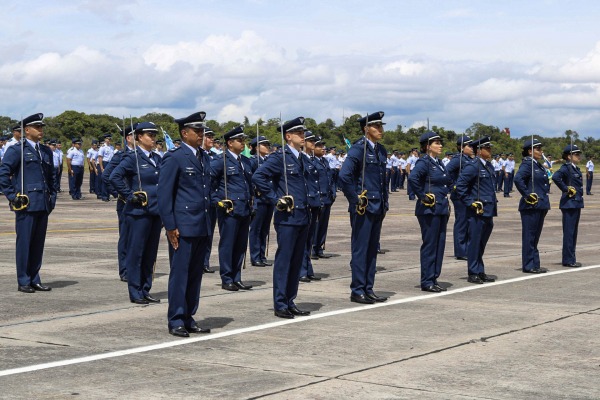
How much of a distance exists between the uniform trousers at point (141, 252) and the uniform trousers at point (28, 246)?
4.13ft

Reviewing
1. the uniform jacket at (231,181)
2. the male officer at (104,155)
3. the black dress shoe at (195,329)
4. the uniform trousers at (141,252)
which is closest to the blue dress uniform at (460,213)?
the uniform jacket at (231,181)

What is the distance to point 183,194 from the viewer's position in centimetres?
965

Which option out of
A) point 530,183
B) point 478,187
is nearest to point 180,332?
point 478,187

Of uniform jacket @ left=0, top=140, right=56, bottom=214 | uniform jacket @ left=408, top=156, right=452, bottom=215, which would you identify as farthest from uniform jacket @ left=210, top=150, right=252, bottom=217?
uniform jacket @ left=0, top=140, right=56, bottom=214

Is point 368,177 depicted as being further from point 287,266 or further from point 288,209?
point 287,266

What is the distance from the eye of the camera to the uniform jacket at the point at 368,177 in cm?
1162

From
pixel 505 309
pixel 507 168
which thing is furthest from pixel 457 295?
pixel 507 168

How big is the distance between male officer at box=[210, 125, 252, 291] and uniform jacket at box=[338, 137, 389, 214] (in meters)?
1.97

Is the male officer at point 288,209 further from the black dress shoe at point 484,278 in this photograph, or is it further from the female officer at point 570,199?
the female officer at point 570,199

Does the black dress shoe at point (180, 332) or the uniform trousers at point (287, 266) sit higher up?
the uniform trousers at point (287, 266)

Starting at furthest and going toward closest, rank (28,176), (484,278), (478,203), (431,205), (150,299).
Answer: (478,203), (484,278), (431,205), (28,176), (150,299)

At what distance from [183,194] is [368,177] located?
2871mm

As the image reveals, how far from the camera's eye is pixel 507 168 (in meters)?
48.7

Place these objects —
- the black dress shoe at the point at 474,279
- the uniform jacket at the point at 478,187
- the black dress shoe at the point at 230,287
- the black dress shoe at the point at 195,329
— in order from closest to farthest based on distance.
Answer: the black dress shoe at the point at 195,329
the black dress shoe at the point at 230,287
the black dress shoe at the point at 474,279
the uniform jacket at the point at 478,187
